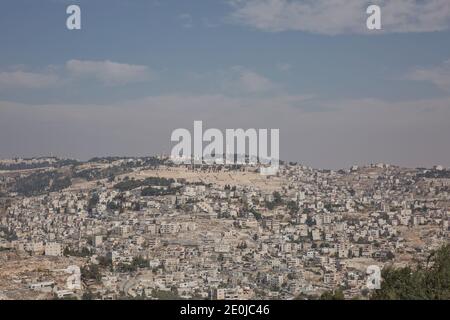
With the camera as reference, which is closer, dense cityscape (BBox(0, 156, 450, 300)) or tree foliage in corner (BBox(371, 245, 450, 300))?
tree foliage in corner (BBox(371, 245, 450, 300))

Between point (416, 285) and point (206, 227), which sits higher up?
point (416, 285)

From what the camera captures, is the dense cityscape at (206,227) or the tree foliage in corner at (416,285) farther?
the dense cityscape at (206,227)

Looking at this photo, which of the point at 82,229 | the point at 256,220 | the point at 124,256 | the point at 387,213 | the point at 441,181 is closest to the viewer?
the point at 124,256

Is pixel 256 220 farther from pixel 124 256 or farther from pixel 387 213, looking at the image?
pixel 124 256

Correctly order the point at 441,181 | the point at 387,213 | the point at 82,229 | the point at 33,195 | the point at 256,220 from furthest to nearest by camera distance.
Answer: the point at 441,181, the point at 33,195, the point at 387,213, the point at 256,220, the point at 82,229

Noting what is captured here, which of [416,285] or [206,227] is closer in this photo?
[416,285]
